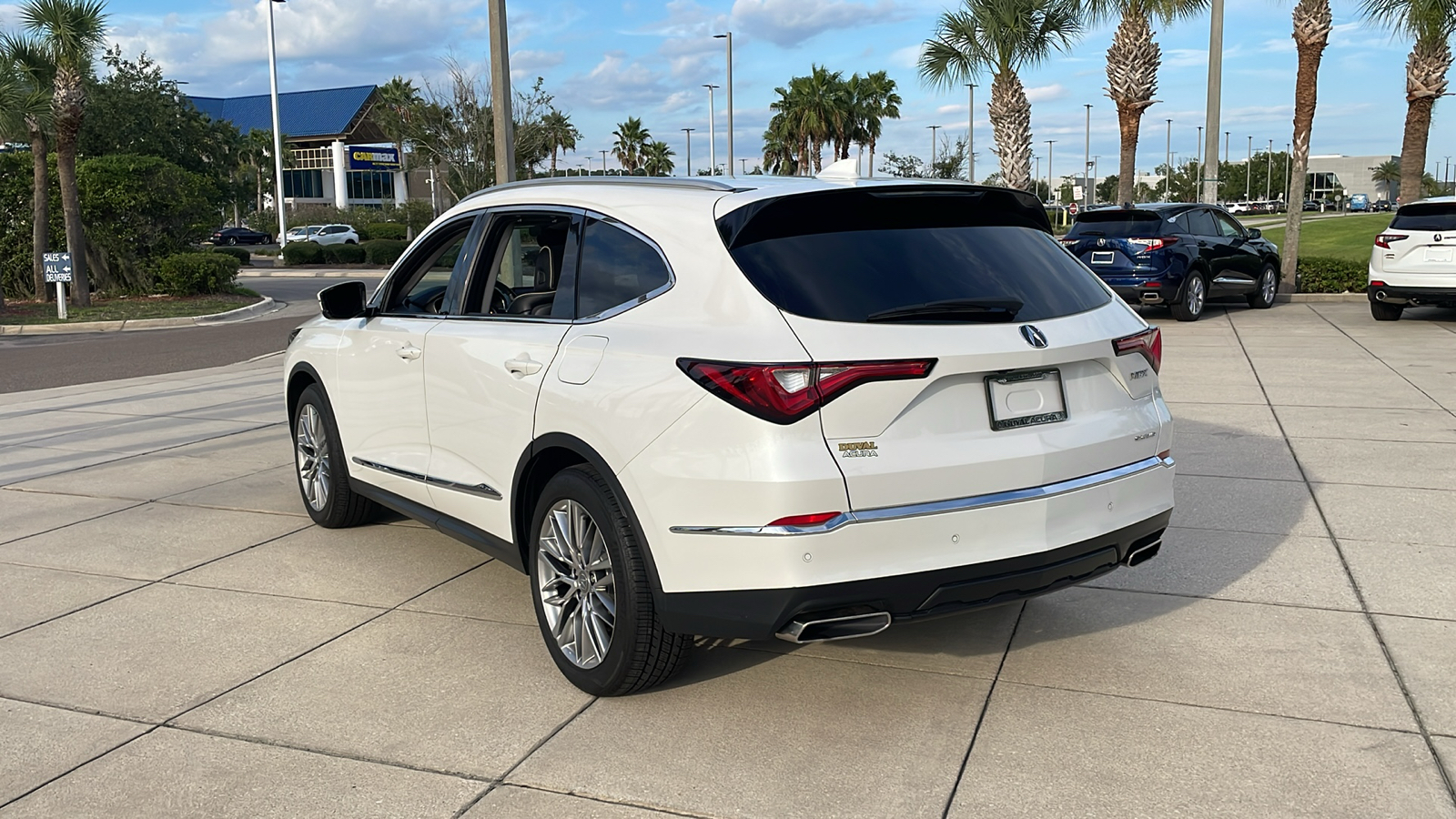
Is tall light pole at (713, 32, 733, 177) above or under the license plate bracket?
above

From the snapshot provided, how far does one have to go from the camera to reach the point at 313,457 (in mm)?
6574

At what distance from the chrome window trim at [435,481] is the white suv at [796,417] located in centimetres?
3

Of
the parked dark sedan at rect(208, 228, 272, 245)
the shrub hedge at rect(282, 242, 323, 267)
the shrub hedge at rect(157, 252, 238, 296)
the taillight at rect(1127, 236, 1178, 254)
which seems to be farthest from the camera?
the parked dark sedan at rect(208, 228, 272, 245)

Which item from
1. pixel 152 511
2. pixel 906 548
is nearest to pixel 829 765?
pixel 906 548

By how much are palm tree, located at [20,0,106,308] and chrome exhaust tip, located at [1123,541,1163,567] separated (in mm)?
23805

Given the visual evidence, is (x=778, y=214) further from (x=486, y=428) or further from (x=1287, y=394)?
(x=1287, y=394)

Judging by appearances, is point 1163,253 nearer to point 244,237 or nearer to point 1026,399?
point 1026,399

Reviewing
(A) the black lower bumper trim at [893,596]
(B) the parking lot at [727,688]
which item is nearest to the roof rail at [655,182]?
(A) the black lower bumper trim at [893,596]

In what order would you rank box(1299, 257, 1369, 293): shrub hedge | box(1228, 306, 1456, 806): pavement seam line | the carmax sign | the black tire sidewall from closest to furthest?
box(1228, 306, 1456, 806): pavement seam line → the black tire sidewall → box(1299, 257, 1369, 293): shrub hedge → the carmax sign

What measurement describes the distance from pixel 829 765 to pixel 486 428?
185cm

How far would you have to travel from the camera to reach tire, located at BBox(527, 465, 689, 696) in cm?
390

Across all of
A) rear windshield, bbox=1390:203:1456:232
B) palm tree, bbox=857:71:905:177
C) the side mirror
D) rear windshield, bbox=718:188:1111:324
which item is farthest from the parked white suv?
palm tree, bbox=857:71:905:177

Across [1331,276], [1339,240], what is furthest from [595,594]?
[1339,240]

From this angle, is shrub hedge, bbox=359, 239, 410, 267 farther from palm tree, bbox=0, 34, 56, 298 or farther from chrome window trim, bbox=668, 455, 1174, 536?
chrome window trim, bbox=668, 455, 1174, 536
